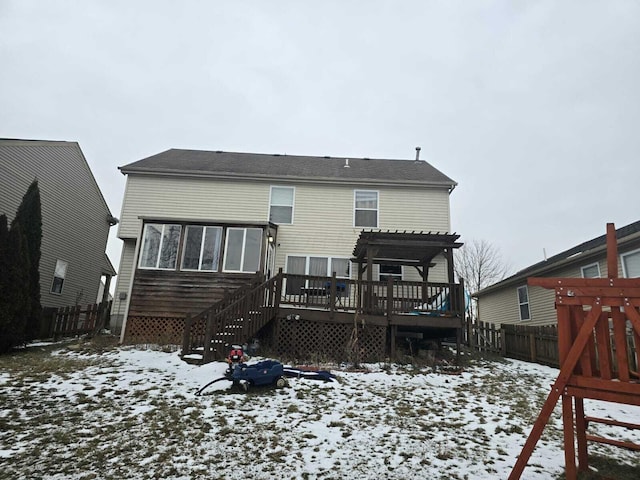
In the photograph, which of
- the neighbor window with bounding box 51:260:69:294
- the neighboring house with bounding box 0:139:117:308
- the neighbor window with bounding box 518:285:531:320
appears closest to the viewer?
the neighboring house with bounding box 0:139:117:308

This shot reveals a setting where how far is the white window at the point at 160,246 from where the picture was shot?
10.9m

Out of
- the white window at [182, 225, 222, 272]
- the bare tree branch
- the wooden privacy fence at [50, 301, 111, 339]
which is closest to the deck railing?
the white window at [182, 225, 222, 272]

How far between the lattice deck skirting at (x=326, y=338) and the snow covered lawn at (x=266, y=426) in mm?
1493

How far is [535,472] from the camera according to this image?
11.4 feet

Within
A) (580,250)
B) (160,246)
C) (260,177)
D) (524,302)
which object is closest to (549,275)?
(580,250)

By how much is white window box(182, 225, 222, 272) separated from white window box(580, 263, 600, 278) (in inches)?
481

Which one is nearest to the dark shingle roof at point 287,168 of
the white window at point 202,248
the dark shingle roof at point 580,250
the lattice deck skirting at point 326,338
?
the white window at point 202,248

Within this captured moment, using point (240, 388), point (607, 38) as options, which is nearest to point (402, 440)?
point (240, 388)

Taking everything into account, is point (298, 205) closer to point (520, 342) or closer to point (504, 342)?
point (504, 342)

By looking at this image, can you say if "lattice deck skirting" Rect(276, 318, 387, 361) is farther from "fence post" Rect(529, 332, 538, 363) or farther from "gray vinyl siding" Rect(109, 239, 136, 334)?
"gray vinyl siding" Rect(109, 239, 136, 334)

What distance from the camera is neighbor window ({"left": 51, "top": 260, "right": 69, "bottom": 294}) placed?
51.6 feet

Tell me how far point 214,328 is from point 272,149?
65.9 m

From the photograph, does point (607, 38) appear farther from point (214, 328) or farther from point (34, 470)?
point (34, 470)

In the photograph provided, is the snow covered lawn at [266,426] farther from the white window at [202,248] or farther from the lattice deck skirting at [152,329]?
the white window at [202,248]
